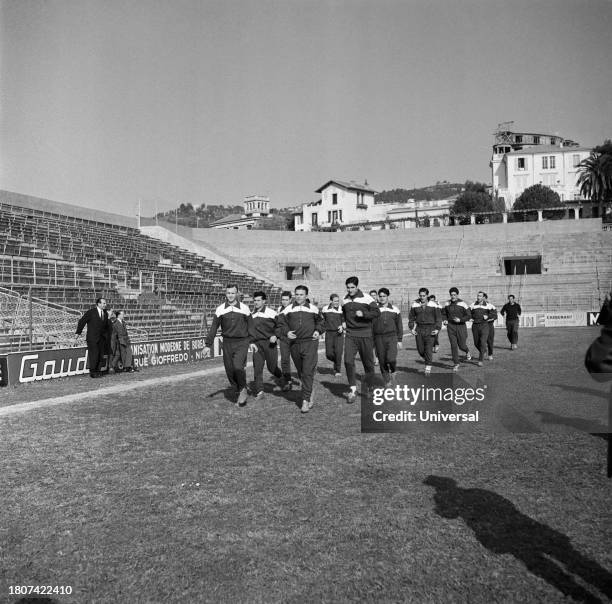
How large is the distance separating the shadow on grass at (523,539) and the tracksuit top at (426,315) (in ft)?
31.0

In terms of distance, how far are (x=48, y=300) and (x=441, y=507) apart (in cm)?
1632

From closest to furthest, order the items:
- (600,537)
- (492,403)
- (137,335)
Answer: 1. (600,537)
2. (492,403)
3. (137,335)

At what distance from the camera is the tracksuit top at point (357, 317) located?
444 inches

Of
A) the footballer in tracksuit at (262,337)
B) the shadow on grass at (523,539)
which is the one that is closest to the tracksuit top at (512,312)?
the footballer in tracksuit at (262,337)

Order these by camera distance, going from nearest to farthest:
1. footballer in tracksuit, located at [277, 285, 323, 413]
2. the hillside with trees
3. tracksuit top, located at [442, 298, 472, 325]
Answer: footballer in tracksuit, located at [277, 285, 323, 413] → tracksuit top, located at [442, 298, 472, 325] → the hillside with trees

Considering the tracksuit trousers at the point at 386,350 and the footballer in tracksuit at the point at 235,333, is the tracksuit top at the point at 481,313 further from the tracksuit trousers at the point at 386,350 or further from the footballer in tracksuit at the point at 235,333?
the footballer in tracksuit at the point at 235,333

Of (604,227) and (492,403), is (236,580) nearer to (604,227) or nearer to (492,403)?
(492,403)

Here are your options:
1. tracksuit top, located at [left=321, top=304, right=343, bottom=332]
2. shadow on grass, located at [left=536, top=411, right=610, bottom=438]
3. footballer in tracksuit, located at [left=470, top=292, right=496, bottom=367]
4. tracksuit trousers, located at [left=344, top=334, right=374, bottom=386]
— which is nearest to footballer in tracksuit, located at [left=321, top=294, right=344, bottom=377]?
tracksuit top, located at [left=321, top=304, right=343, bottom=332]

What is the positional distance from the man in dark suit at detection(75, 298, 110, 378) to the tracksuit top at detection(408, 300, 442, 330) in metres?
7.70

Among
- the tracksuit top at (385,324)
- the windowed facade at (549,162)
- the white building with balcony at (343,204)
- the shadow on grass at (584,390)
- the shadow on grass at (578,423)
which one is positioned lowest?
the shadow on grass at (578,423)

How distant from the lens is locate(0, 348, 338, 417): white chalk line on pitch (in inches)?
435

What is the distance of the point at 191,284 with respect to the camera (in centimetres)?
3241

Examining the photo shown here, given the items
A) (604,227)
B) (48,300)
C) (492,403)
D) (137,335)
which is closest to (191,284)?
(137,335)

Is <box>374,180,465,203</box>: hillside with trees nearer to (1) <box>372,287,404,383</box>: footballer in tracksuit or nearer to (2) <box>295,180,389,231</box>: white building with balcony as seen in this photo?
(2) <box>295,180,389,231</box>: white building with balcony
